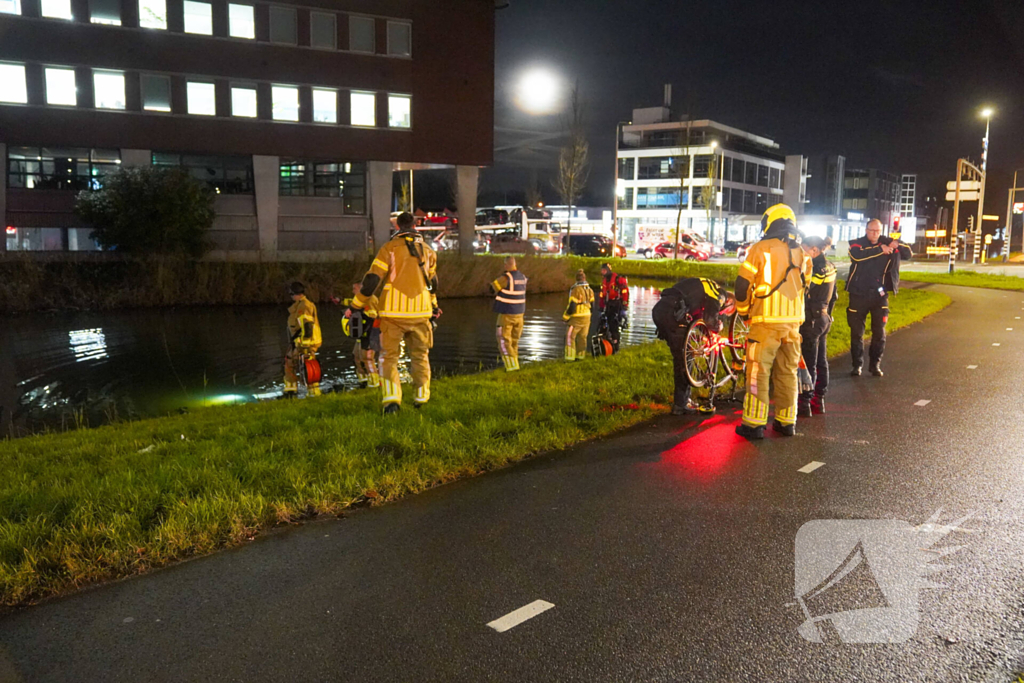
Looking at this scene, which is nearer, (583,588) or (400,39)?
(583,588)

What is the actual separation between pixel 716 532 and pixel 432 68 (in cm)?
3384

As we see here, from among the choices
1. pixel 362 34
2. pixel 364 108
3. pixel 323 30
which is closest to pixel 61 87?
pixel 323 30

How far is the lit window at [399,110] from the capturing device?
35.3 meters

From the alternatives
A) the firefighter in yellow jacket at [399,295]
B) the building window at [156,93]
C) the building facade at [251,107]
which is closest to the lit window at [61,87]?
the building facade at [251,107]

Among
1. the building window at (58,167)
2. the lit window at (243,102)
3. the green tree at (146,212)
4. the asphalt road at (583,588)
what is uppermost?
the lit window at (243,102)

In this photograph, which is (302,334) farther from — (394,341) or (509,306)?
(394,341)

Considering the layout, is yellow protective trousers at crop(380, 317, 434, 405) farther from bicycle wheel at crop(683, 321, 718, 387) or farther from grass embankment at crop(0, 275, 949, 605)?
bicycle wheel at crop(683, 321, 718, 387)

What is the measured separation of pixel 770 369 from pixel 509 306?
6216 mm

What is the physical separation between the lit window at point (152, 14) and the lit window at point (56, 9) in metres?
2.46

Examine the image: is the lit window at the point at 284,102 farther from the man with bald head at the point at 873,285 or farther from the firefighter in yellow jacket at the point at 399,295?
the man with bald head at the point at 873,285

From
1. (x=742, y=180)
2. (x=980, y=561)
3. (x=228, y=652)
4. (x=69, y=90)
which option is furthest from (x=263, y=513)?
(x=742, y=180)

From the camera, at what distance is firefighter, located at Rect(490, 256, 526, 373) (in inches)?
507

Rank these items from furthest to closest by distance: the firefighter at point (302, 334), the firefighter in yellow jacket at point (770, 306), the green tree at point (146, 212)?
the green tree at point (146, 212), the firefighter at point (302, 334), the firefighter in yellow jacket at point (770, 306)

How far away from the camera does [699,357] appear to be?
867 centimetres
